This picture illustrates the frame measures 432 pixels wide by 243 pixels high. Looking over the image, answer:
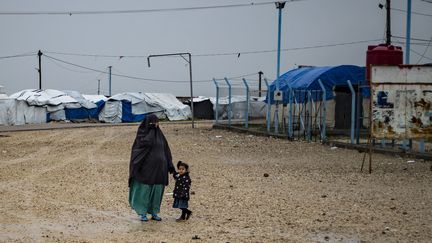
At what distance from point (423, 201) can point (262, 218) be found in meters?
3.10

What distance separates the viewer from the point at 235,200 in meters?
11.0

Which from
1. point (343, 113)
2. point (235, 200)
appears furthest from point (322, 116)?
point (235, 200)

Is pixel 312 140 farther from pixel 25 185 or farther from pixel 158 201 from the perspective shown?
pixel 158 201

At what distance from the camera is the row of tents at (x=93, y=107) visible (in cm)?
4491

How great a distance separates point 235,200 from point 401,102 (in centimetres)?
648

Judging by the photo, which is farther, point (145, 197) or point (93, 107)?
point (93, 107)

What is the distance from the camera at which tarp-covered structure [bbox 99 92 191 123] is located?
49.8m

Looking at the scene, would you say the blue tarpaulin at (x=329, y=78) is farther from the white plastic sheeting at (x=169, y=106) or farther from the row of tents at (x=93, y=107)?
the white plastic sheeting at (x=169, y=106)

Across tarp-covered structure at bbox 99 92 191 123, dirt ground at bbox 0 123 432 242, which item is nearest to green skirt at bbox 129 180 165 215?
dirt ground at bbox 0 123 432 242

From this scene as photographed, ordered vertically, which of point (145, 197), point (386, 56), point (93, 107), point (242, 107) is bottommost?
point (145, 197)

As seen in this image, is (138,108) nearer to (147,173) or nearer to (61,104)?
(61,104)

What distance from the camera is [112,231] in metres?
8.52

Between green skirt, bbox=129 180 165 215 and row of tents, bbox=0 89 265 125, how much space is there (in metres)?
36.1

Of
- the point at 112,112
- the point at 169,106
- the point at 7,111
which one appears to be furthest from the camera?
the point at 169,106
